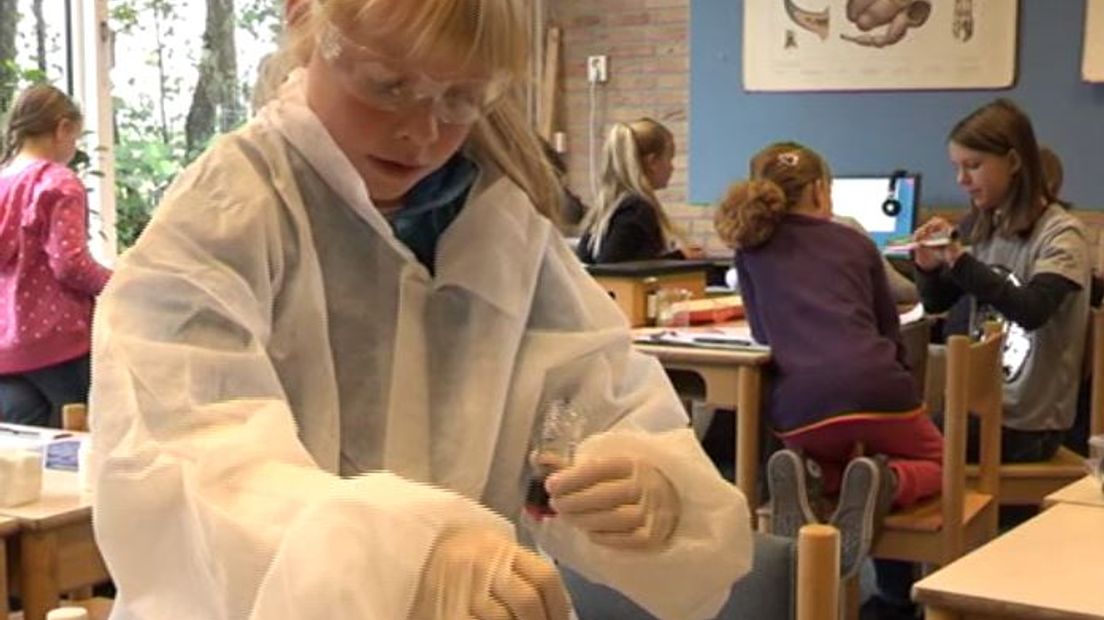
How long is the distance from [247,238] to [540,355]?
28cm

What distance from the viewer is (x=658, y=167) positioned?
514cm

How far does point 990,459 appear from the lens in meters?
3.28

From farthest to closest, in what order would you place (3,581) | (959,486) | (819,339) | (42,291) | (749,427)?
(42,291) → (749,427) → (819,339) → (959,486) → (3,581)

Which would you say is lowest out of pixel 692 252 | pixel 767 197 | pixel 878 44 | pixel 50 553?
pixel 50 553

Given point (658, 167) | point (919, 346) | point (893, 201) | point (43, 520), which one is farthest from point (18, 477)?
point (893, 201)

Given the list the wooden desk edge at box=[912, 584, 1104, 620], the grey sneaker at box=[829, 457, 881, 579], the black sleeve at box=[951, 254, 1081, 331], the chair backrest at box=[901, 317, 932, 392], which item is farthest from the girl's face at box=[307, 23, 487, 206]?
the chair backrest at box=[901, 317, 932, 392]

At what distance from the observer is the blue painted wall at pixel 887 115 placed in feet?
19.0

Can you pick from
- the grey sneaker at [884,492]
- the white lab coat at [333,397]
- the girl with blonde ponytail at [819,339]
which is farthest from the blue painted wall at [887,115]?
the white lab coat at [333,397]

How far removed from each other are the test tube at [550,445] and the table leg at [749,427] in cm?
230

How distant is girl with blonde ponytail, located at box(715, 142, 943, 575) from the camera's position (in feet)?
10.7

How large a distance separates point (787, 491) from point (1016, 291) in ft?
2.83

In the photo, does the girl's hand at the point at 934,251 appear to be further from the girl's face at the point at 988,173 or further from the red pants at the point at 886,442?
the red pants at the point at 886,442

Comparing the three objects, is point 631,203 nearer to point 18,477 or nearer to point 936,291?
point 936,291

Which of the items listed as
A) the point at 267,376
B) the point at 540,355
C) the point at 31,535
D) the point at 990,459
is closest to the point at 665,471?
the point at 540,355
